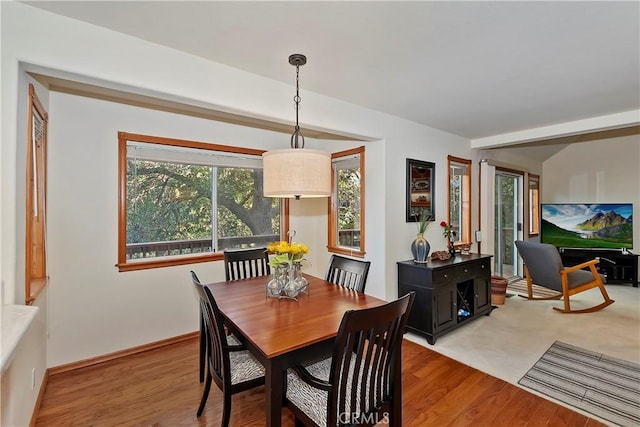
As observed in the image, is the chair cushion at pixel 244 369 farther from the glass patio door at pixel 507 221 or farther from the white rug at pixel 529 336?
the glass patio door at pixel 507 221

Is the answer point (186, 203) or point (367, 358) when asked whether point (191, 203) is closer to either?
point (186, 203)

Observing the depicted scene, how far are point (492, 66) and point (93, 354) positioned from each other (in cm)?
414

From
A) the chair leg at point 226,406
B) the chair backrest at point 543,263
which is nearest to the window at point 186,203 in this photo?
the chair leg at point 226,406

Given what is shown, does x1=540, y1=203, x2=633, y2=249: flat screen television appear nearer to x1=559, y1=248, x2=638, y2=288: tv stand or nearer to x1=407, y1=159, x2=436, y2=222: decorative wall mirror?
x1=559, y1=248, x2=638, y2=288: tv stand

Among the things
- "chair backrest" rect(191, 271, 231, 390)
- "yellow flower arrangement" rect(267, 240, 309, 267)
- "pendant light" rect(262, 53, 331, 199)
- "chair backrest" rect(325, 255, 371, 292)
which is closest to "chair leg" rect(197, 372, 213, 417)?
"chair backrest" rect(191, 271, 231, 390)

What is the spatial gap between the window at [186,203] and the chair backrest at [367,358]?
2403 mm

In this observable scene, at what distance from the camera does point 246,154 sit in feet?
11.8

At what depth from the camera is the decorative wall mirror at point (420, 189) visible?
3616mm

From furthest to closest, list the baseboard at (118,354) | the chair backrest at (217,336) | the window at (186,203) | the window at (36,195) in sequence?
the window at (186,203) → the baseboard at (118,354) → the window at (36,195) → the chair backrest at (217,336)

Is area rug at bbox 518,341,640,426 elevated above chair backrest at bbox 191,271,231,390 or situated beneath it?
situated beneath

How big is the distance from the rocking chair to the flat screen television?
2046 millimetres

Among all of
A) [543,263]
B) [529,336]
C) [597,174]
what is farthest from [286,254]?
[597,174]

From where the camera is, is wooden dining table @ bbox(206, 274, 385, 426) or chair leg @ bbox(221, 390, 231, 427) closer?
wooden dining table @ bbox(206, 274, 385, 426)

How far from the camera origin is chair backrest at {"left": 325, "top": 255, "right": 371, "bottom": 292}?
2340mm
